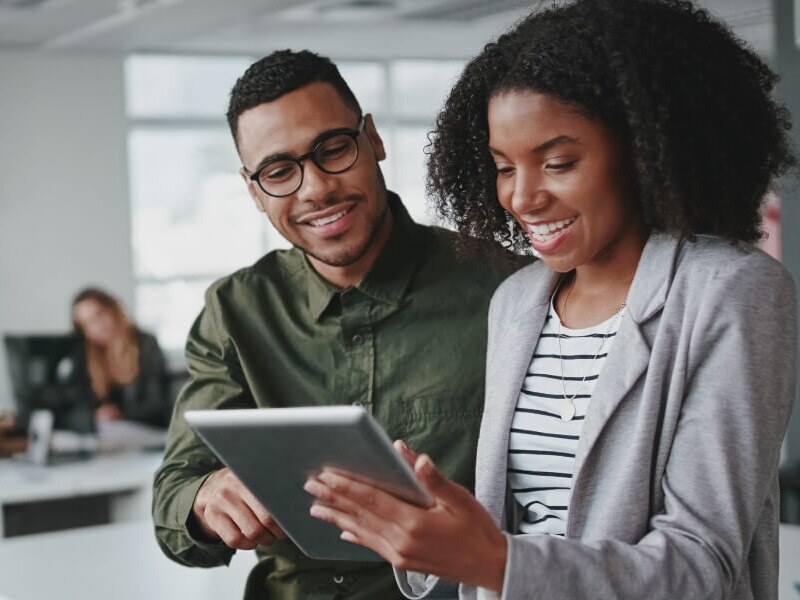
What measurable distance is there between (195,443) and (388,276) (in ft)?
1.43

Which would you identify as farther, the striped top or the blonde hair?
the blonde hair

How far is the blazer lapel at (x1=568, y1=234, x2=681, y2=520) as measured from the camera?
146 cm

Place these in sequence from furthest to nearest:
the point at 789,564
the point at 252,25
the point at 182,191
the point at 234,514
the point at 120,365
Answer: the point at 182,191
the point at 252,25
the point at 120,365
the point at 789,564
the point at 234,514

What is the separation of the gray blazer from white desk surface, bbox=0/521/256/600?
121cm

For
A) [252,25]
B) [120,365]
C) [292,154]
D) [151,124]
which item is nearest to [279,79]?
[292,154]

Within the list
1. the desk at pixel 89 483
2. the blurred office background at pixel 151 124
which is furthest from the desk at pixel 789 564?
the blurred office background at pixel 151 124

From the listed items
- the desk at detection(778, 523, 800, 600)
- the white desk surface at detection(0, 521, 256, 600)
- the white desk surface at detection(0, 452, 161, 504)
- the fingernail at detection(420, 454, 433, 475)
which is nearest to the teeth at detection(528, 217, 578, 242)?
the fingernail at detection(420, 454, 433, 475)

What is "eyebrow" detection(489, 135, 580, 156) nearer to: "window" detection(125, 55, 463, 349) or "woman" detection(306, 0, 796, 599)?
"woman" detection(306, 0, 796, 599)

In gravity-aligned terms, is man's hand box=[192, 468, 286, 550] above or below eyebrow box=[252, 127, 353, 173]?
below

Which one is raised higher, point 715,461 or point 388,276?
point 388,276

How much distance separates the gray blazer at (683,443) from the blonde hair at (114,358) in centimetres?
509

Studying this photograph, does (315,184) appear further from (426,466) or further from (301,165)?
(426,466)

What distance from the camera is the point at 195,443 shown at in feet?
6.73

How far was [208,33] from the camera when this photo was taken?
369 inches
